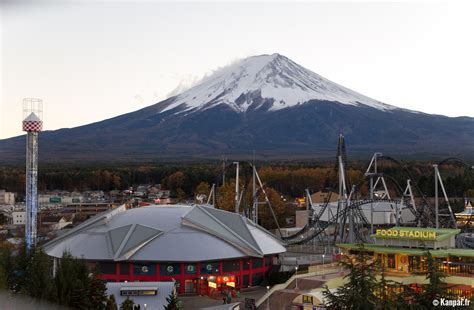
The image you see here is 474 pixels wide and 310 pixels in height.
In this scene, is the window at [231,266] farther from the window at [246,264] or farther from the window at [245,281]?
the window at [245,281]

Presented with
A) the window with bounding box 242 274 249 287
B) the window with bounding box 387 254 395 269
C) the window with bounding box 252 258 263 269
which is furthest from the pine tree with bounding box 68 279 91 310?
the window with bounding box 252 258 263 269

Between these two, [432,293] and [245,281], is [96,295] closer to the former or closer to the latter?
[432,293]

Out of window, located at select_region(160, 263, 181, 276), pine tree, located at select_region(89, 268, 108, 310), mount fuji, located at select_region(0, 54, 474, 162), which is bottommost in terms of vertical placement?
window, located at select_region(160, 263, 181, 276)

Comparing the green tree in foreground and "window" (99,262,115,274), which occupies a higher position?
the green tree in foreground

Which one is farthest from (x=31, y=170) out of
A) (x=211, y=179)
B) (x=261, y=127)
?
(x=261, y=127)

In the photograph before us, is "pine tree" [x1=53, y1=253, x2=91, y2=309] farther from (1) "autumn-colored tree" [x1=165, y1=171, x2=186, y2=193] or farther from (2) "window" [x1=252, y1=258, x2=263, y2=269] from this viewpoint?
(1) "autumn-colored tree" [x1=165, y1=171, x2=186, y2=193]

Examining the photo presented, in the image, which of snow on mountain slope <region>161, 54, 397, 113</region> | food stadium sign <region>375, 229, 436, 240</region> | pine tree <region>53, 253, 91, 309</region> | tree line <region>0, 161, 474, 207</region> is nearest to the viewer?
pine tree <region>53, 253, 91, 309</region>

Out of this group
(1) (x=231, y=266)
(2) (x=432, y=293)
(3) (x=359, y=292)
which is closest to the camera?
(3) (x=359, y=292)
